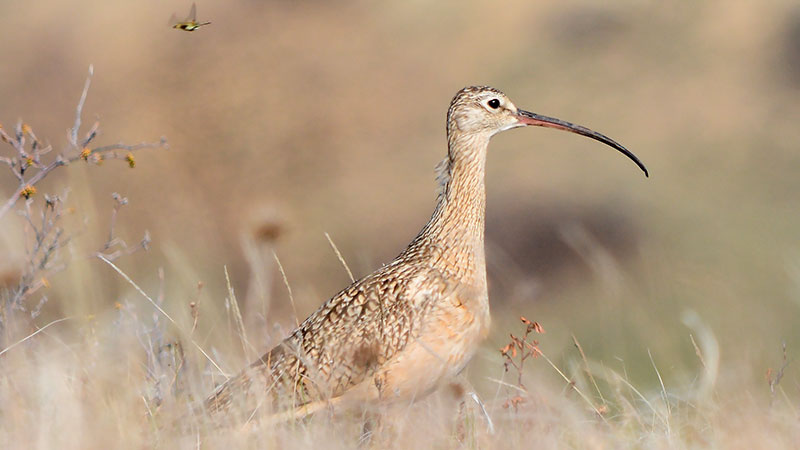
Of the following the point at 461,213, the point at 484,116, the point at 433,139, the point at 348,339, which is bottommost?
the point at 433,139

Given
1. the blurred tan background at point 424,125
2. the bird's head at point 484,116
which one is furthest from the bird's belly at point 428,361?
the blurred tan background at point 424,125

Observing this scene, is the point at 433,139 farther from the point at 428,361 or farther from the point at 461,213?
the point at 428,361

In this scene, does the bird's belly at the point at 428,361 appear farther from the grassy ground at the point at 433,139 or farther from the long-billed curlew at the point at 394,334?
the grassy ground at the point at 433,139

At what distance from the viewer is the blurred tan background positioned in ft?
65.4

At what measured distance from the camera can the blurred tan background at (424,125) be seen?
19.9m

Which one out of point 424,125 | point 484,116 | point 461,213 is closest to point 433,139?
point 424,125

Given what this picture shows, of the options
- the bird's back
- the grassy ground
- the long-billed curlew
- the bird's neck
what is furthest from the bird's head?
the grassy ground

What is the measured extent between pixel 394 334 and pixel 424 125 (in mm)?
18854

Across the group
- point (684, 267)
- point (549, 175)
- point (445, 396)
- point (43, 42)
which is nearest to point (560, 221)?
point (549, 175)

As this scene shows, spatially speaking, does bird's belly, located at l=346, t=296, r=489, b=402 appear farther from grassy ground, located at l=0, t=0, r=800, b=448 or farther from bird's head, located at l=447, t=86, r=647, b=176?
grassy ground, located at l=0, t=0, r=800, b=448

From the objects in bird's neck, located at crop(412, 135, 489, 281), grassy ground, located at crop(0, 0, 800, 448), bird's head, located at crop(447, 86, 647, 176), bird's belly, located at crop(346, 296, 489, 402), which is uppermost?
bird's head, located at crop(447, 86, 647, 176)

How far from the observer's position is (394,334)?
217 inches

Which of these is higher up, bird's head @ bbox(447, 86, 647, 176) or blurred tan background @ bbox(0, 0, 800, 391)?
bird's head @ bbox(447, 86, 647, 176)

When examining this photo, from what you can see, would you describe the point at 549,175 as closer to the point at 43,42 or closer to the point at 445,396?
the point at 43,42
